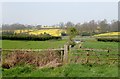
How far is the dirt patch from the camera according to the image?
9.18 meters

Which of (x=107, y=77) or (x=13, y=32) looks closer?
(x=107, y=77)

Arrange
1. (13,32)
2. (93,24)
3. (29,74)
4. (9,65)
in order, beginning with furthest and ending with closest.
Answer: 1. (93,24)
2. (13,32)
3. (9,65)
4. (29,74)

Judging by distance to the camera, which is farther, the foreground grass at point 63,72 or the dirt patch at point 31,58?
the dirt patch at point 31,58

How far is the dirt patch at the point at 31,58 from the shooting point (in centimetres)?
918

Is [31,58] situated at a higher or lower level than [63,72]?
higher

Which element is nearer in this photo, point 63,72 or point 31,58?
point 63,72

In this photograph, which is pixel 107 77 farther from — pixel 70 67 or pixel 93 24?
pixel 93 24

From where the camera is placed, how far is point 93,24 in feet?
202

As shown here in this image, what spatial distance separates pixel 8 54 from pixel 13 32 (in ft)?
96.4

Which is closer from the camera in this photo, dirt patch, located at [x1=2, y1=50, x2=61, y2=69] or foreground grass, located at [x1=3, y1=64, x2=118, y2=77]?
foreground grass, located at [x1=3, y1=64, x2=118, y2=77]

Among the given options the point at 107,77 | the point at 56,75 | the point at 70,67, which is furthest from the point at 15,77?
the point at 107,77

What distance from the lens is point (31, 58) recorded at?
31.3 ft

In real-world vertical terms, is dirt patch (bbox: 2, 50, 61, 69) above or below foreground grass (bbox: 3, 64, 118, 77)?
above

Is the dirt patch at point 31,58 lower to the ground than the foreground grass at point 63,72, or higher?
higher
